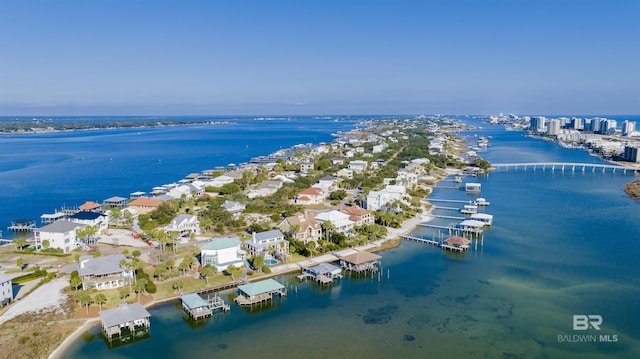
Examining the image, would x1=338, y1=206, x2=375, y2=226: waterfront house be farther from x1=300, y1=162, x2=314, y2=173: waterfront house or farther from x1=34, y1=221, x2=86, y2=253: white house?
x1=300, y1=162, x2=314, y2=173: waterfront house

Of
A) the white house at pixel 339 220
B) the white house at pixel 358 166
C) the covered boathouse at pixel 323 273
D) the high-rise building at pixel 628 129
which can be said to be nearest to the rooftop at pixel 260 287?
the covered boathouse at pixel 323 273

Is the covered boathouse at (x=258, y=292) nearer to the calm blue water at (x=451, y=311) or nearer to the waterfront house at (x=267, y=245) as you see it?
the calm blue water at (x=451, y=311)

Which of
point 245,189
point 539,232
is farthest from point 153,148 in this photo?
point 539,232

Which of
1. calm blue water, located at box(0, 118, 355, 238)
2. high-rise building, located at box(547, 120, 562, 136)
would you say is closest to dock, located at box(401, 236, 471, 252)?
calm blue water, located at box(0, 118, 355, 238)

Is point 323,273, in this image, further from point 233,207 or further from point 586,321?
point 233,207

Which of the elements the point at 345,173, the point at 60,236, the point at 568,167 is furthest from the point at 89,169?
the point at 568,167
